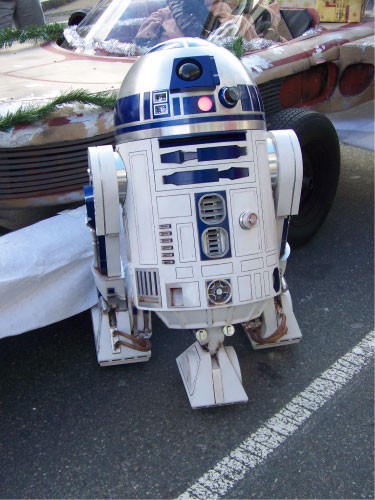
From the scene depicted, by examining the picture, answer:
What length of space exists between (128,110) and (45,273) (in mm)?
814

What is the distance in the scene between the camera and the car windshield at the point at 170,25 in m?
3.19

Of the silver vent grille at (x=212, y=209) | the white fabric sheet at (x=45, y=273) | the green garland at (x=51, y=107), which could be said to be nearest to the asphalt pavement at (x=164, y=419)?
the white fabric sheet at (x=45, y=273)

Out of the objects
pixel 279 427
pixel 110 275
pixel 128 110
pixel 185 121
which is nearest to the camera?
pixel 185 121

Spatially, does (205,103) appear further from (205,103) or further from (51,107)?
(51,107)

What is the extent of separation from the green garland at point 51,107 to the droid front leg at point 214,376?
3.59 feet

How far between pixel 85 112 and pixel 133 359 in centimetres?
109

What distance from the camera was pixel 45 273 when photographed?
2.30 m

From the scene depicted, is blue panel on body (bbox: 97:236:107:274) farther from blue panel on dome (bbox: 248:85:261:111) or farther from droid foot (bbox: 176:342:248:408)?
blue panel on dome (bbox: 248:85:261:111)

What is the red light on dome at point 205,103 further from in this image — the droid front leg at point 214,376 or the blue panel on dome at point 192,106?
the droid front leg at point 214,376

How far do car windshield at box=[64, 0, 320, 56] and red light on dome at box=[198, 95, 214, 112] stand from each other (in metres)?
1.42

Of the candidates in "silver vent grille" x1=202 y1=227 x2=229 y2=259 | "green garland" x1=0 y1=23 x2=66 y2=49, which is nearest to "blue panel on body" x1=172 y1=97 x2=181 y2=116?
"silver vent grille" x1=202 y1=227 x2=229 y2=259

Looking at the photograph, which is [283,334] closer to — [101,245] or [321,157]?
[101,245]

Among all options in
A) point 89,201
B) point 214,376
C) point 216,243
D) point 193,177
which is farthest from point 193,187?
point 214,376

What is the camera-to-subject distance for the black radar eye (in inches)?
71.2
